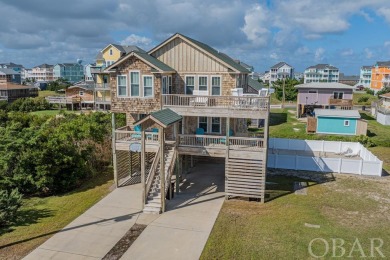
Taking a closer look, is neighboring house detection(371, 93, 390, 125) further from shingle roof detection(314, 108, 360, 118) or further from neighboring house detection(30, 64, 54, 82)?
neighboring house detection(30, 64, 54, 82)

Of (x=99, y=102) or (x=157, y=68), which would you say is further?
(x=99, y=102)

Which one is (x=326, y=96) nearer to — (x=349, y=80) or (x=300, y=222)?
(x=300, y=222)

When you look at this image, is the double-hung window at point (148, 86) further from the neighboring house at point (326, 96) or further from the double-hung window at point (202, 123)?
the neighboring house at point (326, 96)

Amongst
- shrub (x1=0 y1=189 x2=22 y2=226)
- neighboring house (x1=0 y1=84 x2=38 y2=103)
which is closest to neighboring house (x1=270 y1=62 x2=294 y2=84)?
neighboring house (x1=0 y1=84 x2=38 y2=103)

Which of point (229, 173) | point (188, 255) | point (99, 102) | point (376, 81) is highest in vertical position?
point (376, 81)

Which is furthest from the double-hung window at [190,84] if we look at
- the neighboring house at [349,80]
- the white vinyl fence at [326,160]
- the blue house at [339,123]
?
the neighboring house at [349,80]

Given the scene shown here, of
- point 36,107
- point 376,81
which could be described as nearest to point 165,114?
point 36,107

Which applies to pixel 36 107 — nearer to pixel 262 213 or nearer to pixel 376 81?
pixel 262 213
